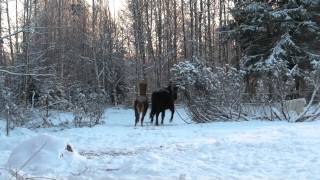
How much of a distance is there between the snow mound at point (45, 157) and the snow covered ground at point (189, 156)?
2 centimetres

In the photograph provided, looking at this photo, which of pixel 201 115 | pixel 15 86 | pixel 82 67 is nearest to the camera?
pixel 201 115

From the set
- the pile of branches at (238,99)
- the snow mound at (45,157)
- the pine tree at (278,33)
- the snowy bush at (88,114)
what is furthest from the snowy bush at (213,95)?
the snow mound at (45,157)

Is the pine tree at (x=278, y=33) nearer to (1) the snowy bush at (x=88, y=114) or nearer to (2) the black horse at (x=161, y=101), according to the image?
(2) the black horse at (x=161, y=101)

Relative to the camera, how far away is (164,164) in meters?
8.61

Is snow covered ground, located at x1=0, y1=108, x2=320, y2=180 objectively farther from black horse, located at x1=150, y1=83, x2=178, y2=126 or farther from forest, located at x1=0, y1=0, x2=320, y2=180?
black horse, located at x1=150, y1=83, x2=178, y2=126

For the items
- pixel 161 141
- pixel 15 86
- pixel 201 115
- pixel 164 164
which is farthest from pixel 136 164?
pixel 15 86

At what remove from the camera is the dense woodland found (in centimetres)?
1902

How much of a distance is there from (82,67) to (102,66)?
3.48 metres

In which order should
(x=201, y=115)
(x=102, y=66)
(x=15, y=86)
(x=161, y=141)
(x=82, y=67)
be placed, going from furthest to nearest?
1. (x=82, y=67)
2. (x=102, y=66)
3. (x=15, y=86)
4. (x=201, y=115)
5. (x=161, y=141)

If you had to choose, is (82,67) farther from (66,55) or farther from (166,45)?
(166,45)

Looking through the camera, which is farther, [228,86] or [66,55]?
[66,55]

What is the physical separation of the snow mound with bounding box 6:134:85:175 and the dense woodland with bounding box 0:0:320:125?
9467mm

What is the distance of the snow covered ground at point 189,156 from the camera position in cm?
784

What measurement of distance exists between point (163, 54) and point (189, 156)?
34.0m
